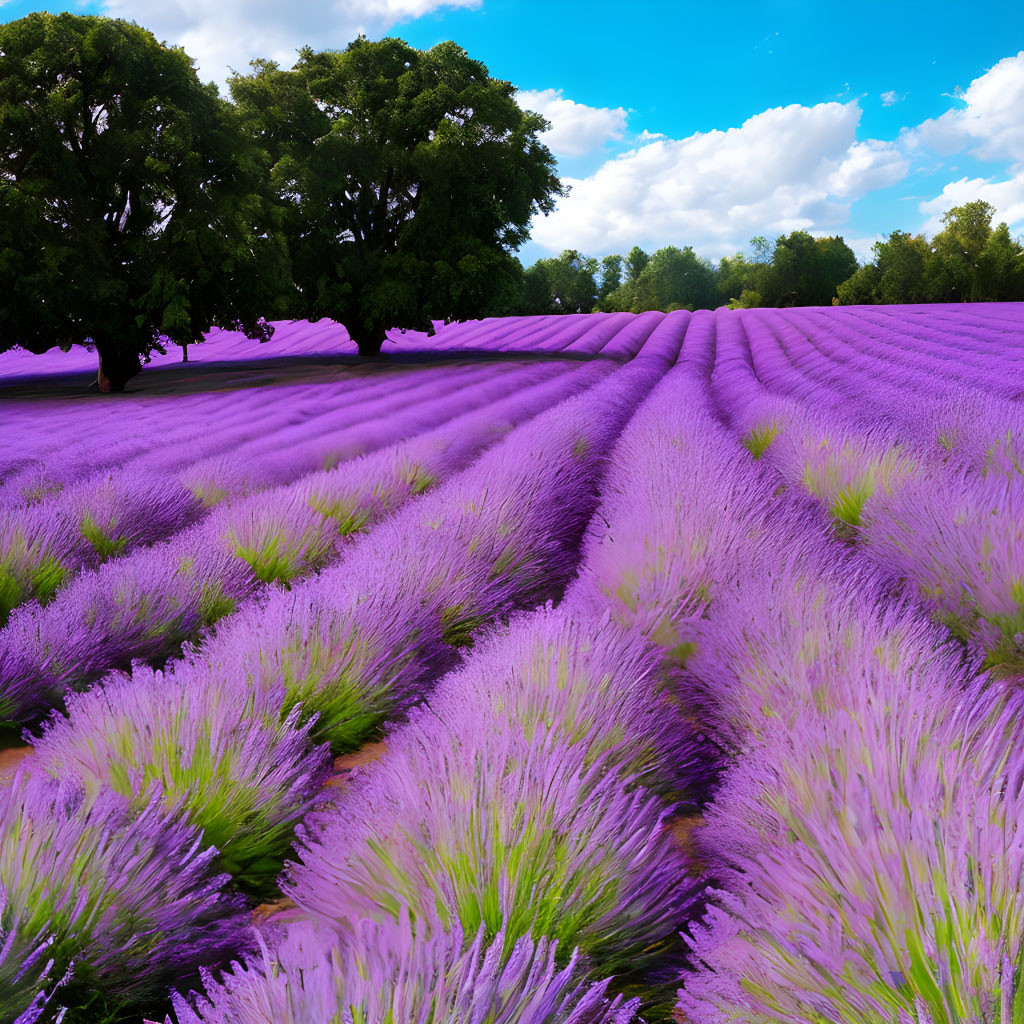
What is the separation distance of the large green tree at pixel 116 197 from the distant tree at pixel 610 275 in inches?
2054

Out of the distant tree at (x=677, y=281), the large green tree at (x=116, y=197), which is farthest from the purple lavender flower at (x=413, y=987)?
the distant tree at (x=677, y=281)

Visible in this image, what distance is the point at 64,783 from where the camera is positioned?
1.01 m

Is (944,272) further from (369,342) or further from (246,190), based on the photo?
(246,190)

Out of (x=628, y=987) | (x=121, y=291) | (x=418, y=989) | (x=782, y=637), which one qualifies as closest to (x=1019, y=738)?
(x=782, y=637)

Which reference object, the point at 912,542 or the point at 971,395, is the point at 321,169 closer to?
the point at 971,395

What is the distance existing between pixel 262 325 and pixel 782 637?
14.2 meters

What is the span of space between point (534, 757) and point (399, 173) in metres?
16.2

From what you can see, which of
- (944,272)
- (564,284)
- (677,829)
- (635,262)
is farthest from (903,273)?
(677,829)

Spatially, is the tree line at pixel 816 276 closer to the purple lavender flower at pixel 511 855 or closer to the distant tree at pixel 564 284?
the distant tree at pixel 564 284

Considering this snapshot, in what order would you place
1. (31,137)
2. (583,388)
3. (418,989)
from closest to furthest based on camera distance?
(418,989), (583,388), (31,137)

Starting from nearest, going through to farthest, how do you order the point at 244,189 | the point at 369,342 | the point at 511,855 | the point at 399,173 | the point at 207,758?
the point at 511,855 < the point at 207,758 < the point at 244,189 < the point at 399,173 < the point at 369,342

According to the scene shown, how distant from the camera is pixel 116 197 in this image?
1123 centimetres

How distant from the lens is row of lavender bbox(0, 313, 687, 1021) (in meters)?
0.79

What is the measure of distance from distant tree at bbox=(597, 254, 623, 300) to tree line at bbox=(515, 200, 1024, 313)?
5.8 inches
